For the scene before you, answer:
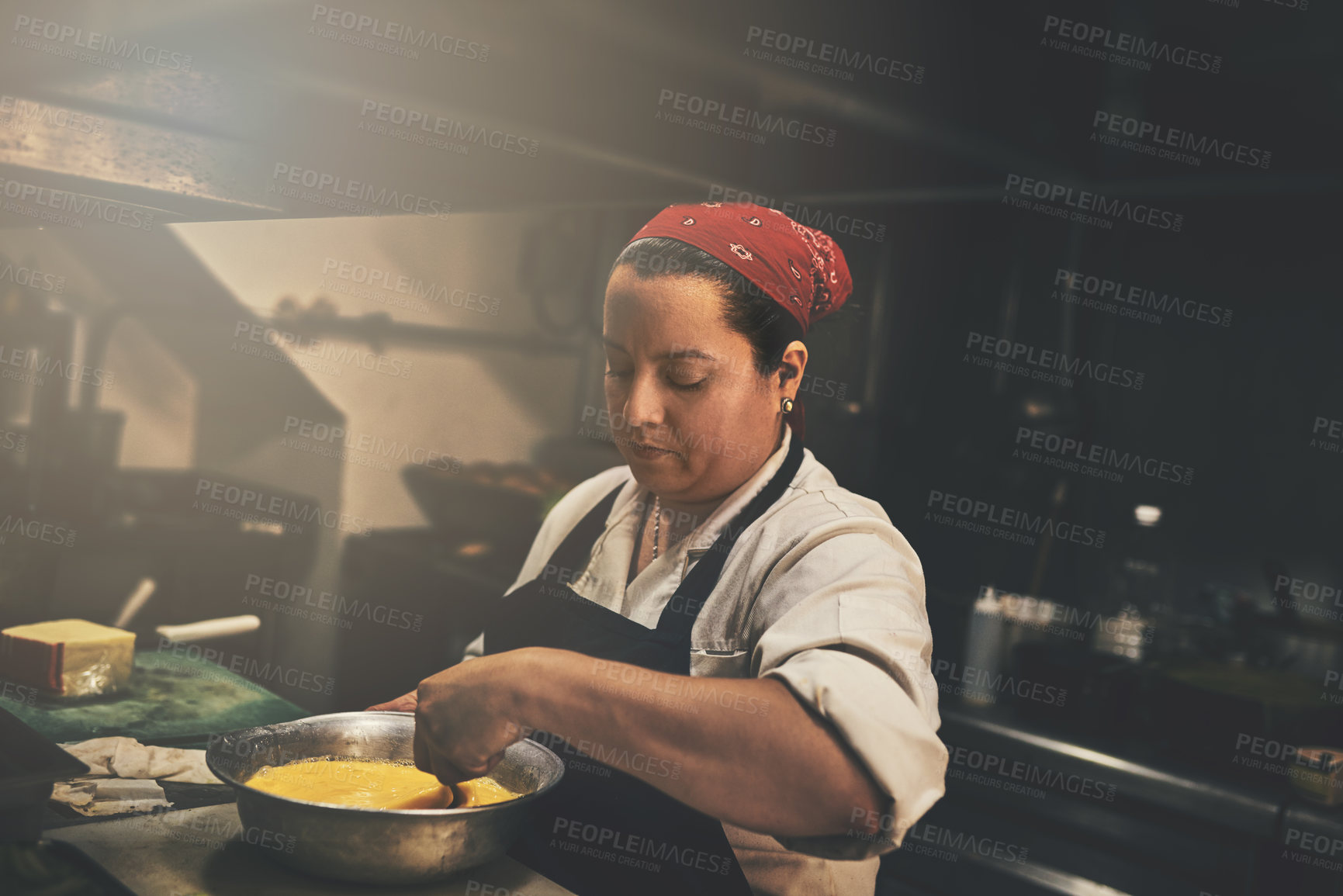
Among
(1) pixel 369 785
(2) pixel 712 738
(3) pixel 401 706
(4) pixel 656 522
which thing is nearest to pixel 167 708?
(3) pixel 401 706

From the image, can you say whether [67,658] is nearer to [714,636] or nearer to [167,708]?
[167,708]

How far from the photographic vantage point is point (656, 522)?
124 cm

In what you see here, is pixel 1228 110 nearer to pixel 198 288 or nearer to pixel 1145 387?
pixel 1145 387

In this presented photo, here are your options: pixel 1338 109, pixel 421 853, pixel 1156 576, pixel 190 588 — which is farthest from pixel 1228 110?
pixel 190 588

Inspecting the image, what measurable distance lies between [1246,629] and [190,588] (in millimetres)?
2037

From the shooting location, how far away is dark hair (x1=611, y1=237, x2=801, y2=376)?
1.08 metres

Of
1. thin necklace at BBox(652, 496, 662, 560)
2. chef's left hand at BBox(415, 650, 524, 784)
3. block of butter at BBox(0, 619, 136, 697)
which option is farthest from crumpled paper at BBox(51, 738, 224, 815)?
thin necklace at BBox(652, 496, 662, 560)

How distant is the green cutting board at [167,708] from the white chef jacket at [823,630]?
0.56m

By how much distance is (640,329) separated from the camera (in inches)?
43.4

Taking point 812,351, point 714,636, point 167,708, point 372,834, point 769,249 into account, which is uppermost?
point 769,249

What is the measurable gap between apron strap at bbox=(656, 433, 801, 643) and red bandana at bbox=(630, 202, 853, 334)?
20 cm

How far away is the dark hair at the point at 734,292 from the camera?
108cm

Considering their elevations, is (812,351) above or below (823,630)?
above

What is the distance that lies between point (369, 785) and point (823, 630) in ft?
1.74
